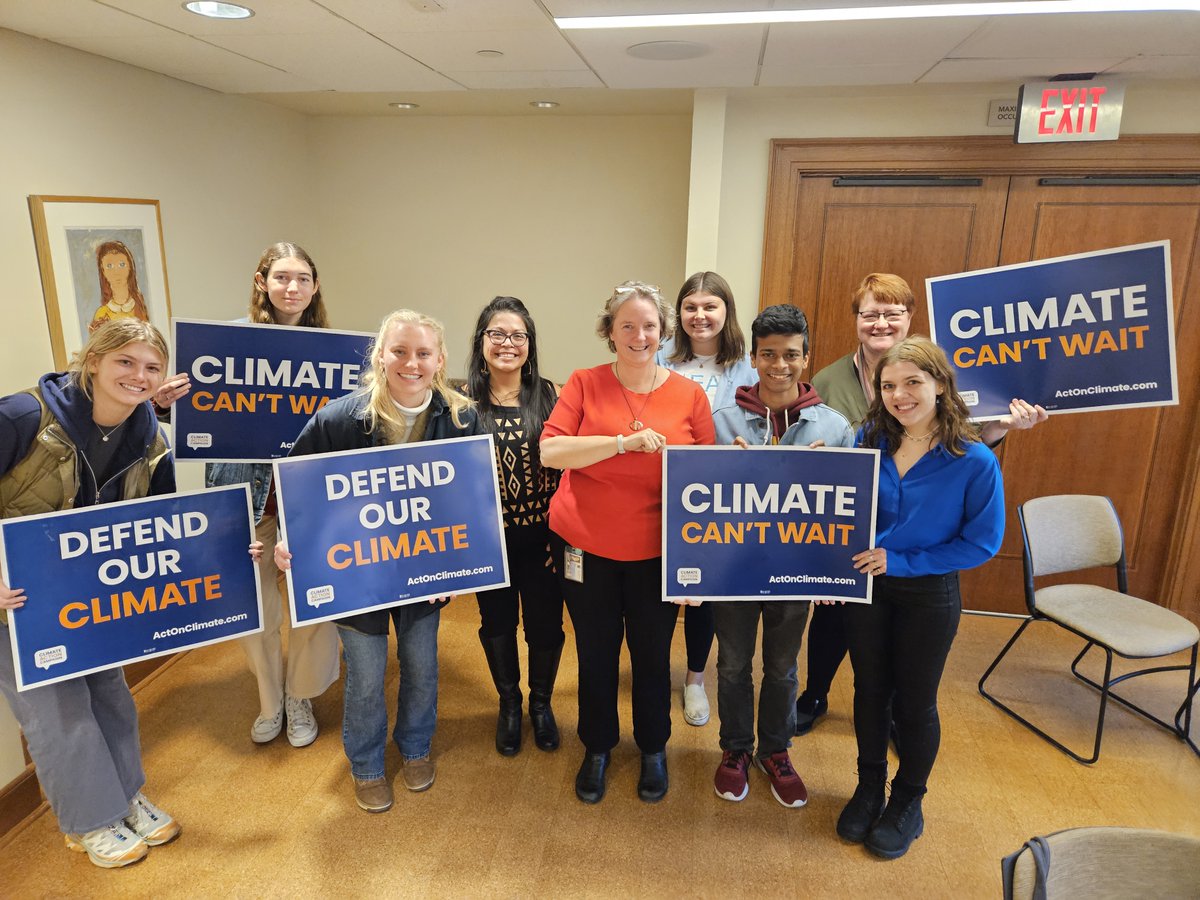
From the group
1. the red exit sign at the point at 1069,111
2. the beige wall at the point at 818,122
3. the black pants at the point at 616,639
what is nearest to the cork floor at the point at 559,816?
the black pants at the point at 616,639

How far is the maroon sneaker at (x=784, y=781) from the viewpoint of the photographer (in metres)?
2.51

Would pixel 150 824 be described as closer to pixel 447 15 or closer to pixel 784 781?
pixel 784 781

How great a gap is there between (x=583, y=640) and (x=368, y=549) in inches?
29.3

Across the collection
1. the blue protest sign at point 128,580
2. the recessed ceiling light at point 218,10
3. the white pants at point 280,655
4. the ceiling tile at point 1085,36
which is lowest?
the white pants at point 280,655

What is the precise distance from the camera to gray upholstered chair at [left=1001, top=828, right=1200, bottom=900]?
1.25m

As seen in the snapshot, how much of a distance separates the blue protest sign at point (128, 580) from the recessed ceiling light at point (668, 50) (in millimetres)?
2145

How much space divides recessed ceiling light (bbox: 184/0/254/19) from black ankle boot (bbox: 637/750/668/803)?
2840mm

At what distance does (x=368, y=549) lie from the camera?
7.18ft

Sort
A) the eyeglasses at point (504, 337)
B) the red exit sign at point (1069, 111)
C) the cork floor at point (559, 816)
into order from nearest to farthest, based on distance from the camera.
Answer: the cork floor at point (559, 816), the eyeglasses at point (504, 337), the red exit sign at point (1069, 111)

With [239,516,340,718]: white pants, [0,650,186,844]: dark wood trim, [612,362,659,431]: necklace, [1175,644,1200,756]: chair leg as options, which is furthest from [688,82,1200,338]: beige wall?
[0,650,186,844]: dark wood trim

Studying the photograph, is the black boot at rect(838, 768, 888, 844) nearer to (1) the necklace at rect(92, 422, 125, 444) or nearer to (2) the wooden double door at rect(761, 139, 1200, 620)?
(2) the wooden double door at rect(761, 139, 1200, 620)

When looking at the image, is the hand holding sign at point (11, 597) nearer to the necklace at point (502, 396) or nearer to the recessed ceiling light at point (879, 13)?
the necklace at point (502, 396)

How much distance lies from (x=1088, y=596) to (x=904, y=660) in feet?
5.19

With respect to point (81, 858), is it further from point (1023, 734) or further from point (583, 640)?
point (1023, 734)
